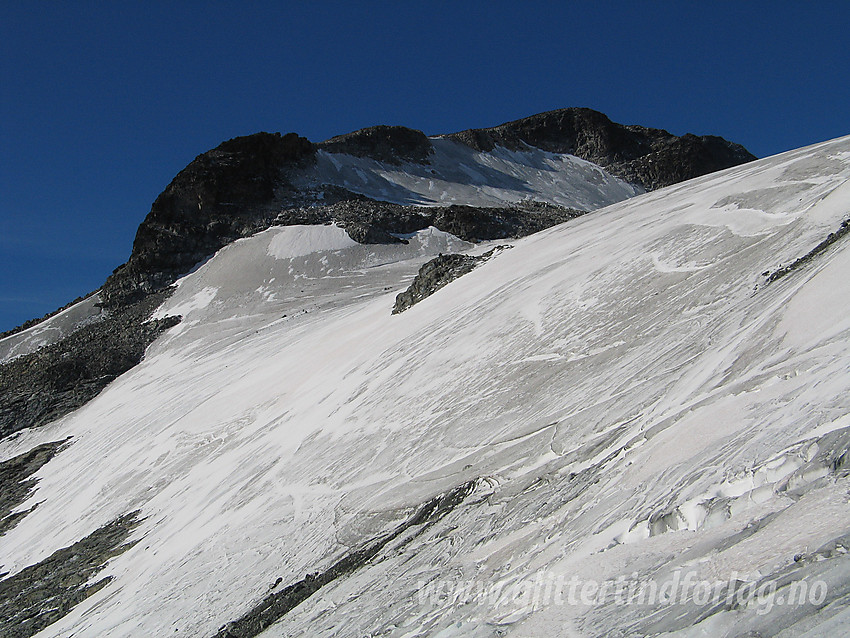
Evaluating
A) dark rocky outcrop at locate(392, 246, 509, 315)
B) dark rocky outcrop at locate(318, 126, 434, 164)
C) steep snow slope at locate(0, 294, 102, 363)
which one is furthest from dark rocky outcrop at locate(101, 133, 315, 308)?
dark rocky outcrop at locate(392, 246, 509, 315)

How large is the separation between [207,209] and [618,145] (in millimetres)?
55709

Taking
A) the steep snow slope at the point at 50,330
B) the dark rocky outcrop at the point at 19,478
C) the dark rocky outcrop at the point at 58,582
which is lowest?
the dark rocky outcrop at the point at 58,582

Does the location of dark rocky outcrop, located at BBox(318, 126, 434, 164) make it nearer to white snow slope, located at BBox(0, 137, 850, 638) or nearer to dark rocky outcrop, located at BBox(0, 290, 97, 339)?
dark rocky outcrop, located at BBox(0, 290, 97, 339)

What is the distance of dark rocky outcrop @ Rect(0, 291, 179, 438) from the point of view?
31.8m

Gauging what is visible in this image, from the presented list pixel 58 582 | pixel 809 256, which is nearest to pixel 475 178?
pixel 58 582

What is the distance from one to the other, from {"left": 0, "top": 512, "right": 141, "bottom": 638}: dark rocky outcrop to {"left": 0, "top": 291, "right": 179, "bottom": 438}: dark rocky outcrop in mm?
18249

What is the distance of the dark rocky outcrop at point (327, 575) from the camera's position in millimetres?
8117

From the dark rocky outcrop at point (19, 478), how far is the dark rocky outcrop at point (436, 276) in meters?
12.9

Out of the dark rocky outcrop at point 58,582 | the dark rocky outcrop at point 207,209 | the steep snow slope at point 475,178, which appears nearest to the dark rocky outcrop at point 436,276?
the dark rocky outcrop at point 58,582

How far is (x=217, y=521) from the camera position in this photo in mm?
11961

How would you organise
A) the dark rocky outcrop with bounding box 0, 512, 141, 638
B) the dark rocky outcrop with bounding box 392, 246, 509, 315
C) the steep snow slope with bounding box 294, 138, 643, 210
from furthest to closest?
the steep snow slope with bounding box 294, 138, 643, 210 → the dark rocky outcrop with bounding box 392, 246, 509, 315 → the dark rocky outcrop with bounding box 0, 512, 141, 638

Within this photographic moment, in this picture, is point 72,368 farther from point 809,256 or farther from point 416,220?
point 809,256

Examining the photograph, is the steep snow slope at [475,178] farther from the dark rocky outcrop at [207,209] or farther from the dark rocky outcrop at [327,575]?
the dark rocky outcrop at [327,575]

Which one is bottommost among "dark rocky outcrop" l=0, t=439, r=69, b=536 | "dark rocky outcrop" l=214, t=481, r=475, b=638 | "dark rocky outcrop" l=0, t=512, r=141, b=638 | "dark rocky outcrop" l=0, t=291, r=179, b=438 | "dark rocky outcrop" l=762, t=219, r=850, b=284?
"dark rocky outcrop" l=214, t=481, r=475, b=638
